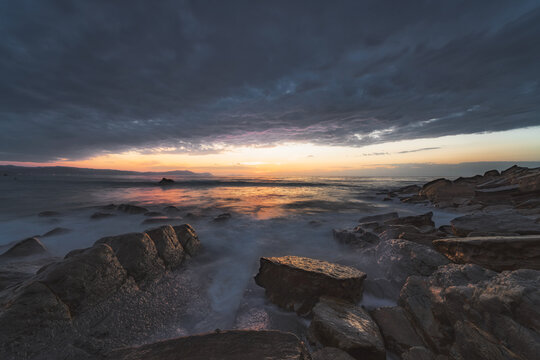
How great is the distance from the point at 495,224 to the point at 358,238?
2.95 meters

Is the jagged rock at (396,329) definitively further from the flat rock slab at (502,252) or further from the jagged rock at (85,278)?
the jagged rock at (85,278)

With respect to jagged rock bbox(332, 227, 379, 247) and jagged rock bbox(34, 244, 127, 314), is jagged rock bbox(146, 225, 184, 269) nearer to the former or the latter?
jagged rock bbox(34, 244, 127, 314)

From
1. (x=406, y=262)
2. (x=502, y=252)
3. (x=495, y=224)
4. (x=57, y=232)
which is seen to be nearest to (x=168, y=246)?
(x=406, y=262)

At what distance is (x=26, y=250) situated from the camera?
16.1 ft

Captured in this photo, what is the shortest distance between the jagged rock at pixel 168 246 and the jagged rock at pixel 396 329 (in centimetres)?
384

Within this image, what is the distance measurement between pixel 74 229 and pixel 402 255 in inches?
424

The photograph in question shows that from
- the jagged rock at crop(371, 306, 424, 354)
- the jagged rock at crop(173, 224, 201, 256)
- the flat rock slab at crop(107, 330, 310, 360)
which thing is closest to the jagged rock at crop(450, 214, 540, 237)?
the jagged rock at crop(371, 306, 424, 354)

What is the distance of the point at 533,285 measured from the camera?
181cm

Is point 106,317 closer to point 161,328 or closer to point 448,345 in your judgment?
point 161,328

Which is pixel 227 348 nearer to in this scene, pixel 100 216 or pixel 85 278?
pixel 85 278

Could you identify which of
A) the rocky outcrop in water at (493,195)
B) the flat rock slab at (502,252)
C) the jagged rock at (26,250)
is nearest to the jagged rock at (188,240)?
the jagged rock at (26,250)

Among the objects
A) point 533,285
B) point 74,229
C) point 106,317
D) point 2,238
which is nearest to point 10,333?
point 106,317

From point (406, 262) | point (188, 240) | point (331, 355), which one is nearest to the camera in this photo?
point (331, 355)

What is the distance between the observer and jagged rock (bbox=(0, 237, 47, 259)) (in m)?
4.77
